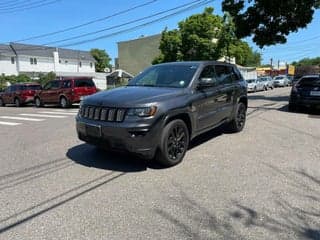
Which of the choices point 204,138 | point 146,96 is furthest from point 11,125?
point 146,96

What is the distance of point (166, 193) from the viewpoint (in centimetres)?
488

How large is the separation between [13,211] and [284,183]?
12.2ft

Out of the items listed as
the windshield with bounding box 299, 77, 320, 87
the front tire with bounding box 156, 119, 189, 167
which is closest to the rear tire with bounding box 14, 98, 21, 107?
the windshield with bounding box 299, 77, 320, 87

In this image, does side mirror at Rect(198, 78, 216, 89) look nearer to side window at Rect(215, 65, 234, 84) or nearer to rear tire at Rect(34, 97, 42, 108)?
side window at Rect(215, 65, 234, 84)

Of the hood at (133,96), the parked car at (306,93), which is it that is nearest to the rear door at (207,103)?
the hood at (133,96)

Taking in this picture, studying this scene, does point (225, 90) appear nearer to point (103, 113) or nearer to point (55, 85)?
point (103, 113)

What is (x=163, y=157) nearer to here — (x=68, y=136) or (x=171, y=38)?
(x=68, y=136)

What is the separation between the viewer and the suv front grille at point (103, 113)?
18.6 ft

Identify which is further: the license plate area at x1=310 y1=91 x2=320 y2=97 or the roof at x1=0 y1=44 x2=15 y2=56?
the roof at x1=0 y1=44 x2=15 y2=56

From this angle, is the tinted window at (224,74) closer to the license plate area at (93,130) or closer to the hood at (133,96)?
the hood at (133,96)

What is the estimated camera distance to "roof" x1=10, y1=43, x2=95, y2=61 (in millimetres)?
54656

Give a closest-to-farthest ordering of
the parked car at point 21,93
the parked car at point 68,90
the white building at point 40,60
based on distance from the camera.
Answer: the parked car at point 68,90, the parked car at point 21,93, the white building at point 40,60

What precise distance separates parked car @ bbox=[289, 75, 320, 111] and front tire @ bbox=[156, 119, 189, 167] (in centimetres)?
825

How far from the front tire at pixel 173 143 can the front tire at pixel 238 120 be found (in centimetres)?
274
